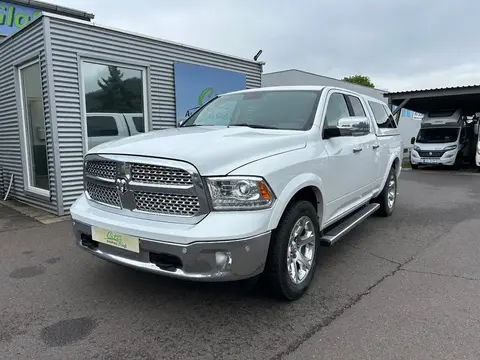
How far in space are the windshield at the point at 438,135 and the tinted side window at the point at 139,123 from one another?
12807 mm

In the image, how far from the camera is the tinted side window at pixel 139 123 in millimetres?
7758

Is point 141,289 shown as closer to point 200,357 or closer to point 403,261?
point 200,357

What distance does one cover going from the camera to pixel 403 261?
4.49 metres

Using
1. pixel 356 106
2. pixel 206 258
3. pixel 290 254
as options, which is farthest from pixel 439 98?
pixel 206 258

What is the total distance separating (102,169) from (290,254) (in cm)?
178

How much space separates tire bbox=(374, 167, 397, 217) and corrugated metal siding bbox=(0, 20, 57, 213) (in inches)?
221

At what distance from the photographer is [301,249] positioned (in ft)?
11.6

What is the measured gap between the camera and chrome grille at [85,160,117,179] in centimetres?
321

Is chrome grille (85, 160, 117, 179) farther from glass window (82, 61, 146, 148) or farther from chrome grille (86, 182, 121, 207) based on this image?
glass window (82, 61, 146, 148)

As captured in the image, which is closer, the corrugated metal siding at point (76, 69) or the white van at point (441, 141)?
the corrugated metal siding at point (76, 69)

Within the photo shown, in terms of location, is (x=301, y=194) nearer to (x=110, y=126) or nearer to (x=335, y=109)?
(x=335, y=109)

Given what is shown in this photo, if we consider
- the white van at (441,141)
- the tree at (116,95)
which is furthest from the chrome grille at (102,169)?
the white van at (441,141)

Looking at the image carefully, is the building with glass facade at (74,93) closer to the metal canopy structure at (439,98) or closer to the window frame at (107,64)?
the window frame at (107,64)

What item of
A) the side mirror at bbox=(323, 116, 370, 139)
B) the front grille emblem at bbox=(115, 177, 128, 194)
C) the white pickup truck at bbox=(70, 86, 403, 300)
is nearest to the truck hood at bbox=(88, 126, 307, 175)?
the white pickup truck at bbox=(70, 86, 403, 300)
